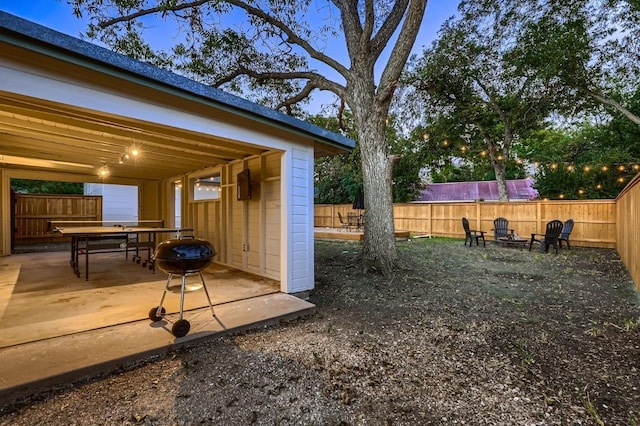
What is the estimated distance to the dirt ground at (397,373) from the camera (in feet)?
5.95

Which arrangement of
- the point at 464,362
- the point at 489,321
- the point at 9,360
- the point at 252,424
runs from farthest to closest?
the point at 489,321, the point at 464,362, the point at 9,360, the point at 252,424

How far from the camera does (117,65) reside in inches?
93.1

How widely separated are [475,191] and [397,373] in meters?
25.1

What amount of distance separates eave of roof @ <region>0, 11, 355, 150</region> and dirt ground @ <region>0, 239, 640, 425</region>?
7.78 ft

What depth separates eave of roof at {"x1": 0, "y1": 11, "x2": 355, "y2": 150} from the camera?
196cm

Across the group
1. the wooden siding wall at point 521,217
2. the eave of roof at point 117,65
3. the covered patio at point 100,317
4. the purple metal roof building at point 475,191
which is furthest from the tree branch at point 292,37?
the purple metal roof building at point 475,191

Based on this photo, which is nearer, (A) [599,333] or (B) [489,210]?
(A) [599,333]

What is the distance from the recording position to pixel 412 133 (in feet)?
48.8

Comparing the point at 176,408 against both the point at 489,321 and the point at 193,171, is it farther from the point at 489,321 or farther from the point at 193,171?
the point at 193,171

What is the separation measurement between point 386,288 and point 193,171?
5304 millimetres

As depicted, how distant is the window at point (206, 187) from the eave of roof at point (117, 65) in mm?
3654

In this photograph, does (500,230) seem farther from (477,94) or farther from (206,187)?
(206,187)

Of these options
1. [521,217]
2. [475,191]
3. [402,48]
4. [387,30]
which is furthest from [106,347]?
[475,191]

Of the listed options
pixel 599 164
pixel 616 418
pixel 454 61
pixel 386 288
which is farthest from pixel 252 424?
pixel 599 164
